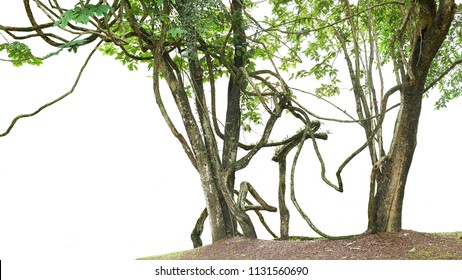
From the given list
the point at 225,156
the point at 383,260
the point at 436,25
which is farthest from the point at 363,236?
the point at 436,25

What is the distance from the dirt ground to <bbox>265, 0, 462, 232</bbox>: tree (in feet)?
0.90

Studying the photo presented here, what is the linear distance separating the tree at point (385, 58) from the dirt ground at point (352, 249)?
0.27 m

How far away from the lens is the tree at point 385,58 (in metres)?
6.52

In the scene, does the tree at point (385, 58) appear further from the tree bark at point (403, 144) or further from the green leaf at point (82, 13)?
the green leaf at point (82, 13)

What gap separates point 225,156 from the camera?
24.6ft

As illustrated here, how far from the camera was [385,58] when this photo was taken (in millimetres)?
8242

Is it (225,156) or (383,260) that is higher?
(225,156)

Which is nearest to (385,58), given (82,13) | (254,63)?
(254,63)

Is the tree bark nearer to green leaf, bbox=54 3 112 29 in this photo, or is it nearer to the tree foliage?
the tree foliage

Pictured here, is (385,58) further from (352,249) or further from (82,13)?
(82,13)

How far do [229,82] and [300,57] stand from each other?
1.21 metres

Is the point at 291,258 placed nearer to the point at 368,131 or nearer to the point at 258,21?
the point at 368,131

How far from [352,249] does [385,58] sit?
10.2 ft

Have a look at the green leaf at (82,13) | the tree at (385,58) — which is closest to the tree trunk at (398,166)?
the tree at (385,58)
